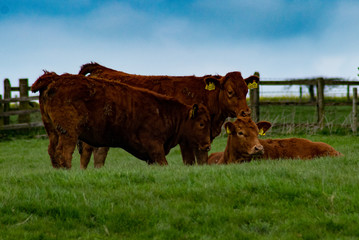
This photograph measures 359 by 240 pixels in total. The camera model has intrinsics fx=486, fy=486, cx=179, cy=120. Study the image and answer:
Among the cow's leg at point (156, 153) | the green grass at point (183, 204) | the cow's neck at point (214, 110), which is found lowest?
the green grass at point (183, 204)

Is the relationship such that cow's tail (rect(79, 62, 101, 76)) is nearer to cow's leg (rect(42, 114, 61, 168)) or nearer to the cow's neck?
cow's leg (rect(42, 114, 61, 168))

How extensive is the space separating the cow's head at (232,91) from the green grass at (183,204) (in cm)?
222

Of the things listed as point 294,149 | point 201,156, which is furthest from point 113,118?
point 294,149

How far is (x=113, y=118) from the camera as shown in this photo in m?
8.53

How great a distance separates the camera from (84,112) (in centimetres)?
828

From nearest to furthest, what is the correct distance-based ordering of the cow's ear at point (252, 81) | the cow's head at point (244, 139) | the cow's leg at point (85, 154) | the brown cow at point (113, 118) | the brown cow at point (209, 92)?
1. the brown cow at point (113, 118)
2. the cow's head at point (244, 139)
3. the brown cow at point (209, 92)
4. the cow's ear at point (252, 81)
5. the cow's leg at point (85, 154)

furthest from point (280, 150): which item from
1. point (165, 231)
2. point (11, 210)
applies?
point (11, 210)

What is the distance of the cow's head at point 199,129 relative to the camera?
9.30 m

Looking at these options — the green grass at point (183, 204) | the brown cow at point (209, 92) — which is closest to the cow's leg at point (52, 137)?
the green grass at point (183, 204)

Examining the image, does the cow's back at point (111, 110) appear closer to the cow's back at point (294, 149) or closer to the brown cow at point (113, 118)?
the brown cow at point (113, 118)

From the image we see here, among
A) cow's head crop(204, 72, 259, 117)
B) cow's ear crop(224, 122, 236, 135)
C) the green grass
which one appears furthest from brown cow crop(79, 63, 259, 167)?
the green grass

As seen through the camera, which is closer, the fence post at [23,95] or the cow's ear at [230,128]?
the cow's ear at [230,128]

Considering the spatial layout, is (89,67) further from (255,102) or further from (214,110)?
(255,102)

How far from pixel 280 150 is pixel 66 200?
5326 millimetres
